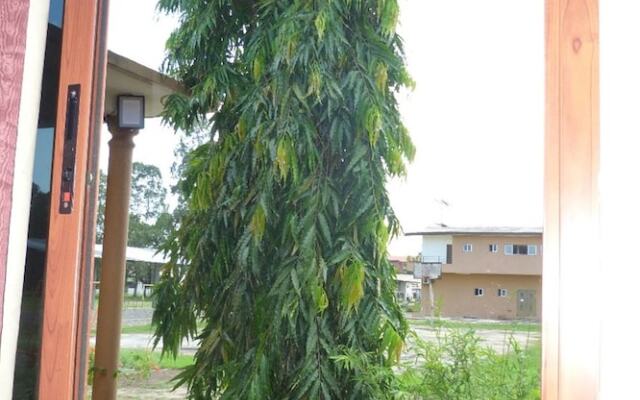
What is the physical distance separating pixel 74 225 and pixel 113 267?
2.59m

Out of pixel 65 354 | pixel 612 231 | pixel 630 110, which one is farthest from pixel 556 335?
pixel 65 354

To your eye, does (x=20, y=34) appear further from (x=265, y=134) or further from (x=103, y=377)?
(x=103, y=377)

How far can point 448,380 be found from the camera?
346 cm

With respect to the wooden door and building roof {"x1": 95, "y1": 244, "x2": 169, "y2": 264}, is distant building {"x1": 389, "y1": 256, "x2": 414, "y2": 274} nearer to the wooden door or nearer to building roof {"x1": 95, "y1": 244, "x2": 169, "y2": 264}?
the wooden door

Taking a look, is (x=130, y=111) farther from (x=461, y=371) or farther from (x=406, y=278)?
(x=461, y=371)

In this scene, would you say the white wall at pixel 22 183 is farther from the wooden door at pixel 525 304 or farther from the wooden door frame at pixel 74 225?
the wooden door at pixel 525 304

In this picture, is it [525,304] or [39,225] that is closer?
A: [39,225]

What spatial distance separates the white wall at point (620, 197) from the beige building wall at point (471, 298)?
99.2 inches

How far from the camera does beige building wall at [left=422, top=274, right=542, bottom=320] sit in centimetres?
346

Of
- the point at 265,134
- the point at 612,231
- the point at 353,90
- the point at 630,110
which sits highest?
the point at 353,90

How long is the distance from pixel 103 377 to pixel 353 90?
2.17m

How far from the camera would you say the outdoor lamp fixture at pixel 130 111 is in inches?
144

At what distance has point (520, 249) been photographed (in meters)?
3.21

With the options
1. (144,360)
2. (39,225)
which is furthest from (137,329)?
(39,225)
